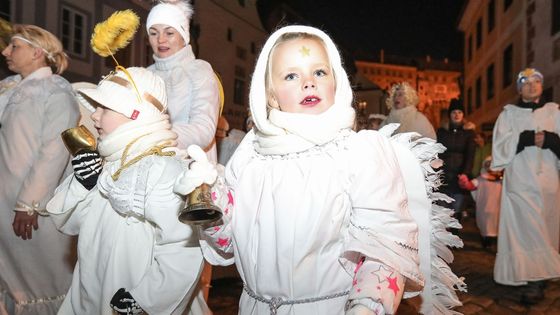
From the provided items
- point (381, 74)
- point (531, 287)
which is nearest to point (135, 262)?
point (531, 287)

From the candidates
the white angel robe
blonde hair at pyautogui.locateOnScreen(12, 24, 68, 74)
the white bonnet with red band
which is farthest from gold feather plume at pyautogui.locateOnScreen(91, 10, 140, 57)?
the white angel robe

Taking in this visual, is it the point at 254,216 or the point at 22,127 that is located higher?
the point at 22,127

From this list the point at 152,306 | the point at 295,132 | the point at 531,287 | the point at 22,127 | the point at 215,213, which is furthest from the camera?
the point at 531,287

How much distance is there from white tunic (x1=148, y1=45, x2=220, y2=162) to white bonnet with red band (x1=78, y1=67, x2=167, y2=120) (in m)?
0.62

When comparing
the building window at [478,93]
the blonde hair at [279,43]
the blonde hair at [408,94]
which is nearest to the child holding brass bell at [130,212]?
the blonde hair at [279,43]

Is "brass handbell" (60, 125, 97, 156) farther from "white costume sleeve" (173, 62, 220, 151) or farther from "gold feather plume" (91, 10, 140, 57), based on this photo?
"white costume sleeve" (173, 62, 220, 151)

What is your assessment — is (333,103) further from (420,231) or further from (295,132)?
(420,231)

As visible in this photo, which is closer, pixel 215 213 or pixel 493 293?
pixel 215 213

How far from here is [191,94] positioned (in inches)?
133

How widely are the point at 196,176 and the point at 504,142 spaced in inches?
180

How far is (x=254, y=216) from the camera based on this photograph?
200cm

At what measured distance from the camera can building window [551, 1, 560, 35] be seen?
12.2 m

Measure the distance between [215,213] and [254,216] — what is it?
273 mm

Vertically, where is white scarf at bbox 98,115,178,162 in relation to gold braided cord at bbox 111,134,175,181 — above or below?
above
